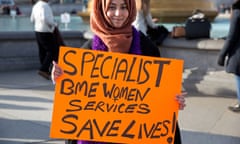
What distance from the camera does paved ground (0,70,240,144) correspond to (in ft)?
18.5

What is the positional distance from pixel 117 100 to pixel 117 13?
0.53 meters

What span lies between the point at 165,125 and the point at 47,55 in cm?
664

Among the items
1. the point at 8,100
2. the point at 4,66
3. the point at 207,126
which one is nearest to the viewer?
the point at 207,126

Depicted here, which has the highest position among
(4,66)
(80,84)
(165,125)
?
(80,84)

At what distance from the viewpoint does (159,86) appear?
313cm

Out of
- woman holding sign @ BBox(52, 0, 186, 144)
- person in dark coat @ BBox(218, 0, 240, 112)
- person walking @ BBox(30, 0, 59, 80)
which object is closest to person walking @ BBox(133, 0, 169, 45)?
person in dark coat @ BBox(218, 0, 240, 112)

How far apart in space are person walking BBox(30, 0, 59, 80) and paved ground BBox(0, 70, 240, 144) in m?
0.72

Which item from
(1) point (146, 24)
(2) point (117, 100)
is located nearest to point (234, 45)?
(1) point (146, 24)

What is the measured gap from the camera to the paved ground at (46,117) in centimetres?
562

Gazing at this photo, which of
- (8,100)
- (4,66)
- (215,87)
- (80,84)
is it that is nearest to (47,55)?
(4,66)

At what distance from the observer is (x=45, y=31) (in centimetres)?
935

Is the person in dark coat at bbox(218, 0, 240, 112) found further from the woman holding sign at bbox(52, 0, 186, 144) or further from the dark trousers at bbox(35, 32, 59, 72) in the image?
the dark trousers at bbox(35, 32, 59, 72)

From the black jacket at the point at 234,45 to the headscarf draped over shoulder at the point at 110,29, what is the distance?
12.1 feet

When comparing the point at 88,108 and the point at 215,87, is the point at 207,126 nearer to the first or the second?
the point at 215,87
